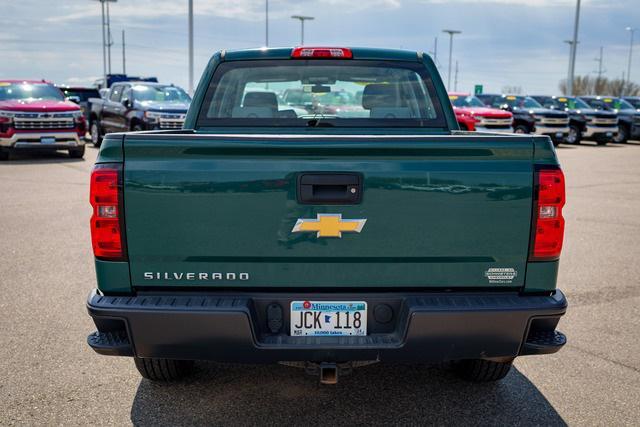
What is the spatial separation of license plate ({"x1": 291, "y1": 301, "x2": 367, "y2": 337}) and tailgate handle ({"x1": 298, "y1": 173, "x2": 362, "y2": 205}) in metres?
0.47

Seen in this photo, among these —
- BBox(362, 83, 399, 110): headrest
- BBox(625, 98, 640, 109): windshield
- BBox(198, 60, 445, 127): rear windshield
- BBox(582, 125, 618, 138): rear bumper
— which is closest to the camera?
BBox(198, 60, 445, 127): rear windshield

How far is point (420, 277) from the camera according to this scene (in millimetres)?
3064

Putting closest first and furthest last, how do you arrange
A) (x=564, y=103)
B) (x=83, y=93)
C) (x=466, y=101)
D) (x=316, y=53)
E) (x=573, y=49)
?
(x=316, y=53) < (x=466, y=101) < (x=564, y=103) < (x=83, y=93) < (x=573, y=49)

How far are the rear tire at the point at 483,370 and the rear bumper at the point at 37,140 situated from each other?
50.9 ft

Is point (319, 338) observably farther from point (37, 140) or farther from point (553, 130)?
point (553, 130)

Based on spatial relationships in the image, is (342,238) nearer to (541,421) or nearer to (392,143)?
(392,143)

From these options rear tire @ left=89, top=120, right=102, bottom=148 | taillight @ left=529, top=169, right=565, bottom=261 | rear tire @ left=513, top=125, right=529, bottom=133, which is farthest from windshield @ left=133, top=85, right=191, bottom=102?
taillight @ left=529, top=169, right=565, bottom=261

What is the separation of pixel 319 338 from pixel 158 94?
56.4 feet

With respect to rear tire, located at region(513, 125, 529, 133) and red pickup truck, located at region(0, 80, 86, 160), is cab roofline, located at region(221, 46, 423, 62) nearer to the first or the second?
red pickup truck, located at region(0, 80, 86, 160)

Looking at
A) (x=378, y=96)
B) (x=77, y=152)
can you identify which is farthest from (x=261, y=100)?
(x=77, y=152)

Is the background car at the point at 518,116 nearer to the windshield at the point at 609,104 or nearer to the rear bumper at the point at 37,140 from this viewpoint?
the windshield at the point at 609,104

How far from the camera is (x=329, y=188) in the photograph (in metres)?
2.99

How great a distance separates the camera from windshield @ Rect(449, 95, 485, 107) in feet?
80.9

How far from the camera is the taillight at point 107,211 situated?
2.99 metres
